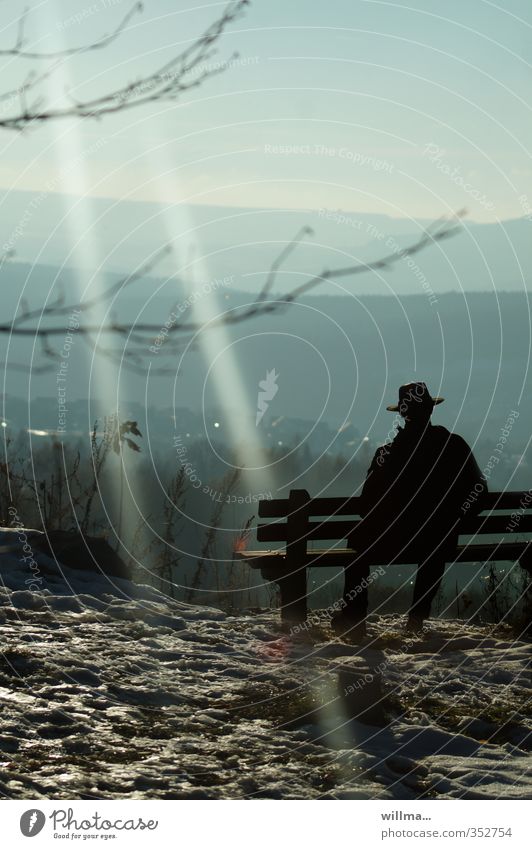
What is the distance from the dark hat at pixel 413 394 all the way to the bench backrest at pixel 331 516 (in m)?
0.97

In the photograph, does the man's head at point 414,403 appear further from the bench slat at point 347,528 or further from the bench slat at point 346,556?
the bench slat at point 346,556

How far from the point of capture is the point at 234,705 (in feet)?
24.4

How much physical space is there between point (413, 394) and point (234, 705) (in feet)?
11.9

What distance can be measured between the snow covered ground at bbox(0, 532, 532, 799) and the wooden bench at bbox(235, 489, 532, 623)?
46 centimetres

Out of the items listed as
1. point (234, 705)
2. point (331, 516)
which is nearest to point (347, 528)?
point (331, 516)

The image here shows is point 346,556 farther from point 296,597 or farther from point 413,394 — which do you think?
point 413,394

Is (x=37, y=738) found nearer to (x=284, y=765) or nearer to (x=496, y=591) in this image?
(x=284, y=765)

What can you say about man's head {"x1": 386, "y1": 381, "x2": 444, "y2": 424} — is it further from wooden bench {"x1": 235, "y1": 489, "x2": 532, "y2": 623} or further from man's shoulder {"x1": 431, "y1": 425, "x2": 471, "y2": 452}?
wooden bench {"x1": 235, "y1": 489, "x2": 532, "y2": 623}

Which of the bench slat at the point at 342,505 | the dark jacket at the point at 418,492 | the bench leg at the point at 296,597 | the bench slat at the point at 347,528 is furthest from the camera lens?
the bench leg at the point at 296,597

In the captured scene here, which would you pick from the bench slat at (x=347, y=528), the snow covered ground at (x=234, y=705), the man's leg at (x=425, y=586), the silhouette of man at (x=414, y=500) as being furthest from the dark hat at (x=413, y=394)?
the snow covered ground at (x=234, y=705)

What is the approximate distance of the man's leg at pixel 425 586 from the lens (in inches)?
396

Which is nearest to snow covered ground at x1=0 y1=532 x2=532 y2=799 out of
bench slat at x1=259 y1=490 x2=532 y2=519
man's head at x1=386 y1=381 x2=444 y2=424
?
bench slat at x1=259 y1=490 x2=532 y2=519
